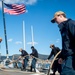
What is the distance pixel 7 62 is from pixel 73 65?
19.2 meters

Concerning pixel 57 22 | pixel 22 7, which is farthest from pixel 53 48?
pixel 22 7

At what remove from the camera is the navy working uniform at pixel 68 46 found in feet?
17.0

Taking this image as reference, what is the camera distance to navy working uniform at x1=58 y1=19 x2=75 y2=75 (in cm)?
518

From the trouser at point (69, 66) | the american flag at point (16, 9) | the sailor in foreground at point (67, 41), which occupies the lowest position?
the trouser at point (69, 66)

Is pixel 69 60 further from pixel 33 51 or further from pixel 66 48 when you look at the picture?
pixel 33 51

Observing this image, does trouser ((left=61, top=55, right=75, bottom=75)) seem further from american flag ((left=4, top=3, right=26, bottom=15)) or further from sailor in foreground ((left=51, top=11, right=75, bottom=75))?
american flag ((left=4, top=3, right=26, bottom=15))

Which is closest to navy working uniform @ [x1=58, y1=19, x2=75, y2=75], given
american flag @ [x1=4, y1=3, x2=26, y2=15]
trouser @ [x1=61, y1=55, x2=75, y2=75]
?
trouser @ [x1=61, y1=55, x2=75, y2=75]

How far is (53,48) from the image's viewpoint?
14227mm

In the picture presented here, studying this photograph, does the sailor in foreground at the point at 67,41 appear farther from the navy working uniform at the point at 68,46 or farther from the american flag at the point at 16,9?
the american flag at the point at 16,9

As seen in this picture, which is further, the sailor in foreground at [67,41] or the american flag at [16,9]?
the american flag at [16,9]

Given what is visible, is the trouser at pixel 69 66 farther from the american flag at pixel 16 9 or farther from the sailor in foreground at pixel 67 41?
the american flag at pixel 16 9

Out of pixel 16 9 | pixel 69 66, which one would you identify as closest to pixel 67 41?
pixel 69 66

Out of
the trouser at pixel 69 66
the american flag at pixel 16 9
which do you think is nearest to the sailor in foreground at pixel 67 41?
the trouser at pixel 69 66

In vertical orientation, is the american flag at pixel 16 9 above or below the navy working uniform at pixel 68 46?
above
